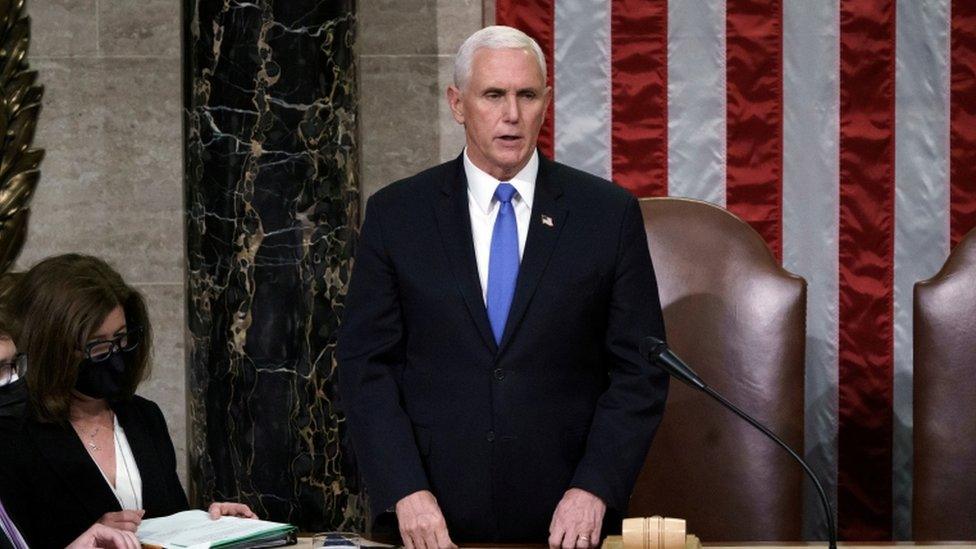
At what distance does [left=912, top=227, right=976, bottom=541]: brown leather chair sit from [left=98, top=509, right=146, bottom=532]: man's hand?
1992 mm

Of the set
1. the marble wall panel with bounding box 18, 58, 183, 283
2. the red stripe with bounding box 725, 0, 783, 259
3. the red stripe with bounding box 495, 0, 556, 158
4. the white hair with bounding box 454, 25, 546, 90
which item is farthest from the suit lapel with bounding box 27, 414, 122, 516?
the red stripe with bounding box 725, 0, 783, 259

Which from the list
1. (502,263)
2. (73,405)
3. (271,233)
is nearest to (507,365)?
(502,263)

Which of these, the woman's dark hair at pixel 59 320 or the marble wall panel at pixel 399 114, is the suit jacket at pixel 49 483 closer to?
the woman's dark hair at pixel 59 320

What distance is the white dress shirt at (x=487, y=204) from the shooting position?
3.00 meters

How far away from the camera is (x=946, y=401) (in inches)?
141

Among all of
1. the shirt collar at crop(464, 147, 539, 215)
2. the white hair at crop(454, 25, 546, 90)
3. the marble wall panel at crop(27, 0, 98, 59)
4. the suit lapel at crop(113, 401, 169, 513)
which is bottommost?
the suit lapel at crop(113, 401, 169, 513)

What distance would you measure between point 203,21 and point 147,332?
5.22 feet

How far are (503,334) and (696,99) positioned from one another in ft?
6.36

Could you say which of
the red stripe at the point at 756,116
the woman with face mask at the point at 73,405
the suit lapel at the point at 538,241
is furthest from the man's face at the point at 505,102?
the red stripe at the point at 756,116

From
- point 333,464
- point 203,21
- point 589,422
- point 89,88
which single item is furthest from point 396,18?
point 589,422

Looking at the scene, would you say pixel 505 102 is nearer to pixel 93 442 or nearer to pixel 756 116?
pixel 93 442

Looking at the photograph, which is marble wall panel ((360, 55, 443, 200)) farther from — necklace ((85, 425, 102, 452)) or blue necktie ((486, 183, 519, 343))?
necklace ((85, 425, 102, 452))

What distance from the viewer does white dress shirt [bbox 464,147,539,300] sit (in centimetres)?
300

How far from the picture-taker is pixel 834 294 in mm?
4566
